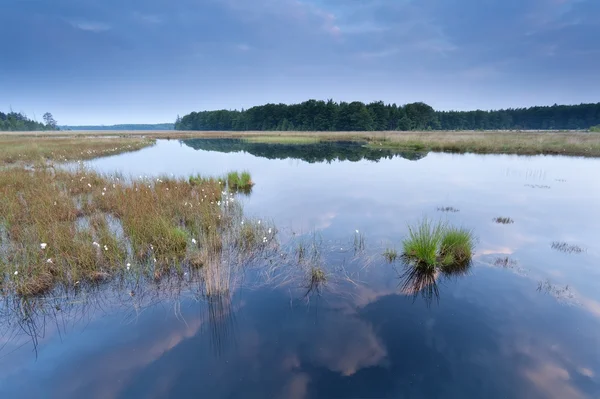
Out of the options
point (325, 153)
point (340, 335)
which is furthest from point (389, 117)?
point (340, 335)

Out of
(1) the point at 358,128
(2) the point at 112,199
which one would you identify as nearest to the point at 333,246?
(2) the point at 112,199

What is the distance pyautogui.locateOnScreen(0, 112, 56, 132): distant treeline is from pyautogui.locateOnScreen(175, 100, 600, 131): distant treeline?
263 ft

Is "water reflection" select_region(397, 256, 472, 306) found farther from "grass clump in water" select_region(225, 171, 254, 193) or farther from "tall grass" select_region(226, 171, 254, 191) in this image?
"tall grass" select_region(226, 171, 254, 191)

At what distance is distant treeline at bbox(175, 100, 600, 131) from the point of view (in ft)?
344

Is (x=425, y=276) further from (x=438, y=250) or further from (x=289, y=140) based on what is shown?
(x=289, y=140)

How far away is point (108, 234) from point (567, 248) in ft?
39.2

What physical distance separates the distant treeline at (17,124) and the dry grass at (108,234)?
505 feet

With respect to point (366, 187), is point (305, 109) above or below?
above

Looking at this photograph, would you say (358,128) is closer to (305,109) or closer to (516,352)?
(305,109)

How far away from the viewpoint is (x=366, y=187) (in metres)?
16.1

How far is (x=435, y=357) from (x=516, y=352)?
126cm

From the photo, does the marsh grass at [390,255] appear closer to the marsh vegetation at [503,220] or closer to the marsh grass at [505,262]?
the marsh grass at [505,262]

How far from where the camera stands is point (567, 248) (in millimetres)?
8055


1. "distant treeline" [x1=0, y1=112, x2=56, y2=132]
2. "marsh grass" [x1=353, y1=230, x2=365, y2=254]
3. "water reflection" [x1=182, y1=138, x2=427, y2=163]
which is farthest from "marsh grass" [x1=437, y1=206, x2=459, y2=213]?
"distant treeline" [x1=0, y1=112, x2=56, y2=132]
